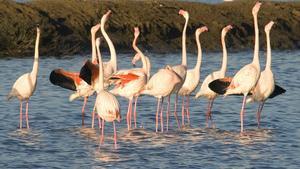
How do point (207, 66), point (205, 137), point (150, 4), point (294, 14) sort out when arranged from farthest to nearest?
point (294, 14)
point (150, 4)
point (207, 66)
point (205, 137)

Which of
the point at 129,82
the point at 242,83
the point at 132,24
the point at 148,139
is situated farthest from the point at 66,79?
the point at 132,24

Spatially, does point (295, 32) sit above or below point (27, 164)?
above

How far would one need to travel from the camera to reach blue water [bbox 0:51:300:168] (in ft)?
41.2

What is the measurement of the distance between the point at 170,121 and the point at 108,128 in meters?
1.68

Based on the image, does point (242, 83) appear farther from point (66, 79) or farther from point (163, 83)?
point (66, 79)

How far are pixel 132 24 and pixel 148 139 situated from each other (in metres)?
15.4

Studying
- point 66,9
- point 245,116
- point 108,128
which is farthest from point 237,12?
point 108,128

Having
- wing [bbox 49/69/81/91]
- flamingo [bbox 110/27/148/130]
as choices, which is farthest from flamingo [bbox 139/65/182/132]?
wing [bbox 49/69/81/91]

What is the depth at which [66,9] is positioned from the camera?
29.6 metres

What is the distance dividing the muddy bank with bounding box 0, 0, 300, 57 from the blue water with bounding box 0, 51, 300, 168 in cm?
598

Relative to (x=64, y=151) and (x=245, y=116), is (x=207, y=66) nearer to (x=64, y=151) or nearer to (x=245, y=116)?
(x=245, y=116)

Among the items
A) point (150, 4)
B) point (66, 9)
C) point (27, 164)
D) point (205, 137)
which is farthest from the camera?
point (150, 4)

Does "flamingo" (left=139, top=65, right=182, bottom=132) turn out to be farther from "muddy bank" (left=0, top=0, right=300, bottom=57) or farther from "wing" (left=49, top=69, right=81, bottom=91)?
"muddy bank" (left=0, top=0, right=300, bottom=57)

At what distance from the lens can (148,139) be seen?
47.5 ft
